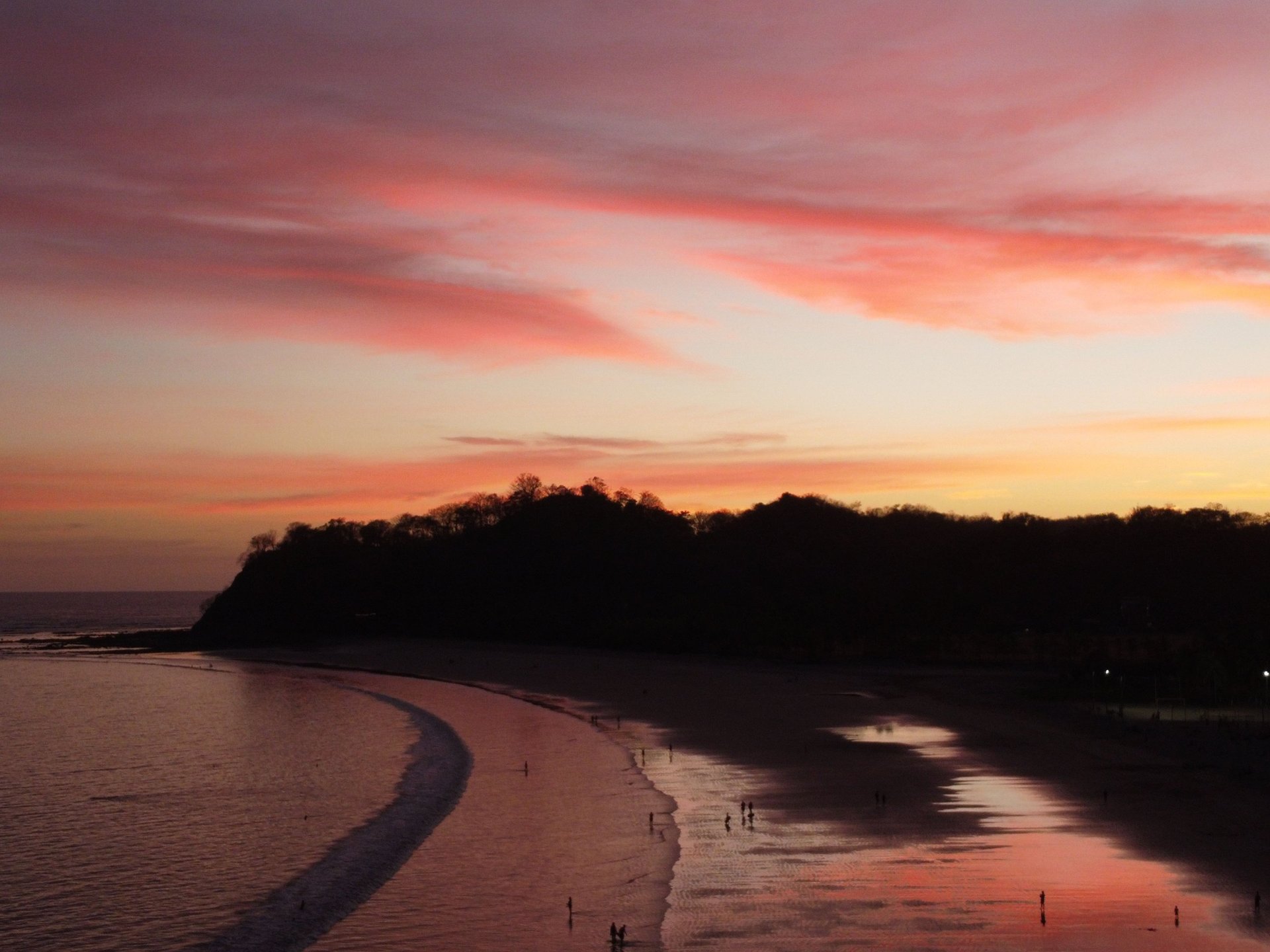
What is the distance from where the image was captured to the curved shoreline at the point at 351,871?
16.8 meters

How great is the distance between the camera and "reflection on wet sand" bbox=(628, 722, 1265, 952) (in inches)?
574

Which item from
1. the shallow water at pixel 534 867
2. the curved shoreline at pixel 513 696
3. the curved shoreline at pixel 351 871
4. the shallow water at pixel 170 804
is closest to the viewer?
the shallow water at pixel 534 867

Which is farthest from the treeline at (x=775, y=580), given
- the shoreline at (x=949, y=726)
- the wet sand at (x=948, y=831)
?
the wet sand at (x=948, y=831)

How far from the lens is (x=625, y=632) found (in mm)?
91625

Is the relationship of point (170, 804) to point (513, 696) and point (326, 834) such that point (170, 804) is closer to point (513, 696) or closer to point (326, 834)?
point (326, 834)

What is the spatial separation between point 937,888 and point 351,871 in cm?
1021

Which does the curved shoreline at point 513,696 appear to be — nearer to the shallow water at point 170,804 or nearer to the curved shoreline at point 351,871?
the curved shoreline at point 351,871

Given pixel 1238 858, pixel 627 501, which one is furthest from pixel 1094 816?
pixel 627 501

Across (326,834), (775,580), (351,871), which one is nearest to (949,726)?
(326,834)

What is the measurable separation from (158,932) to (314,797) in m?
11.7

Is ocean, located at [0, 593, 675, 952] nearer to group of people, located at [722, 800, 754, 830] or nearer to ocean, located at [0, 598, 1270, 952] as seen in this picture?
ocean, located at [0, 598, 1270, 952]

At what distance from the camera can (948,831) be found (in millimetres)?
20984

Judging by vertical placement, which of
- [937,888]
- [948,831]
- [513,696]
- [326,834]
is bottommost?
[513,696]

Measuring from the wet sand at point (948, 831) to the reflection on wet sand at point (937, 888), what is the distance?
0.15ft
